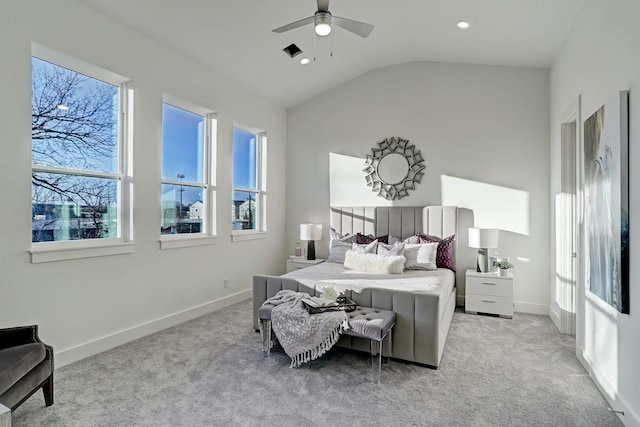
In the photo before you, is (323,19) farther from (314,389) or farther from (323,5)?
(314,389)

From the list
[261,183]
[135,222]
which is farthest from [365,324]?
[261,183]

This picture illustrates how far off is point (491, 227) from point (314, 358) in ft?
10.6

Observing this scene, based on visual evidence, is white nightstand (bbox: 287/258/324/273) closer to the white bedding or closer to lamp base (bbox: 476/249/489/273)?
the white bedding

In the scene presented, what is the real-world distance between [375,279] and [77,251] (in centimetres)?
282

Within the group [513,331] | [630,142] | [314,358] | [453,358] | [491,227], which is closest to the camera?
[630,142]

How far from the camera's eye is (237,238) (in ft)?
16.4

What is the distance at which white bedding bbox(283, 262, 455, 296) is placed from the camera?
335cm

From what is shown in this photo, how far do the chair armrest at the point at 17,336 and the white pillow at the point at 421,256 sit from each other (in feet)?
11.9

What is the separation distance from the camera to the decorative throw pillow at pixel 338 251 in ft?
16.1

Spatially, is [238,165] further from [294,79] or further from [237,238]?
[294,79]

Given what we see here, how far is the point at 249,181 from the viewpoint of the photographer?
17.9ft

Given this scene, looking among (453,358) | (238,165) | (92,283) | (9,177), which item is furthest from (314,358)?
(238,165)

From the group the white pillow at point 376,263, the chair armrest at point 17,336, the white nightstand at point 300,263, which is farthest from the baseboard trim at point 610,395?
the chair armrest at point 17,336

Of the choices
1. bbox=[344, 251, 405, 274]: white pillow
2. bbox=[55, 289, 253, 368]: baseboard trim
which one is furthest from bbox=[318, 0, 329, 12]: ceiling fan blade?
bbox=[55, 289, 253, 368]: baseboard trim
